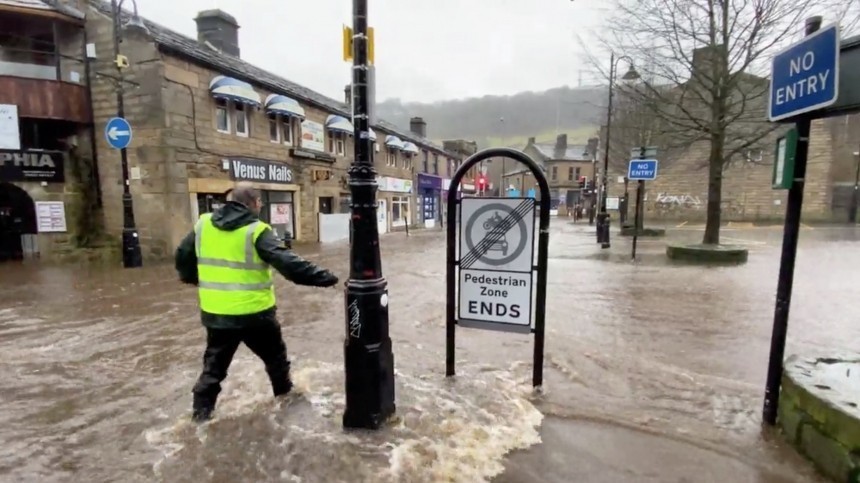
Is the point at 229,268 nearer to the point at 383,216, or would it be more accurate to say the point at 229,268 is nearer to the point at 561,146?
the point at 383,216

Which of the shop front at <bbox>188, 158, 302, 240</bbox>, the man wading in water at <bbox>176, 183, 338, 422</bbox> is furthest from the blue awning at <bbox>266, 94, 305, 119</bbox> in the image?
the man wading in water at <bbox>176, 183, 338, 422</bbox>

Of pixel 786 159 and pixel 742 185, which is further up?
pixel 742 185

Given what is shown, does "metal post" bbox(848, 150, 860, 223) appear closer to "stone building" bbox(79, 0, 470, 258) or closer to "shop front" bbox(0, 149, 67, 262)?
"stone building" bbox(79, 0, 470, 258)

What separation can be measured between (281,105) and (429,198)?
20.3 m

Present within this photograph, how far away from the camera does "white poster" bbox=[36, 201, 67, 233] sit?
45.3 feet

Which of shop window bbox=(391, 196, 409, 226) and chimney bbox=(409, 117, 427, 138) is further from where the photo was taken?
chimney bbox=(409, 117, 427, 138)

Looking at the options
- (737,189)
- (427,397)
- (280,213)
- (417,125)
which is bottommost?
(427,397)

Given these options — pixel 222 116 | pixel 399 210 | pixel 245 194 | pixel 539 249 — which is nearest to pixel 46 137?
pixel 222 116

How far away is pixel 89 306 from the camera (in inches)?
311

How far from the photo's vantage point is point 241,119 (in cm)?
1628

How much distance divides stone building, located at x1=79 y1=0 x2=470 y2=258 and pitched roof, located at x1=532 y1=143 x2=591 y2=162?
49102mm

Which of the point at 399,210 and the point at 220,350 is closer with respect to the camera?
the point at 220,350

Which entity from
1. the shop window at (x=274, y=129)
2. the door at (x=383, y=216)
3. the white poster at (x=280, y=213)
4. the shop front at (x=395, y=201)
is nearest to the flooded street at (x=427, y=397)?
the white poster at (x=280, y=213)

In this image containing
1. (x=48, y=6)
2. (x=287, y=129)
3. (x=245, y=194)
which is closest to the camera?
(x=245, y=194)
